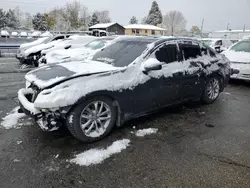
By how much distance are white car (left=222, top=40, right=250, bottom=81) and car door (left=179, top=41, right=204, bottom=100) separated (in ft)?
10.4

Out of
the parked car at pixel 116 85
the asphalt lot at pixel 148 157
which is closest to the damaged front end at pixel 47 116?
the parked car at pixel 116 85

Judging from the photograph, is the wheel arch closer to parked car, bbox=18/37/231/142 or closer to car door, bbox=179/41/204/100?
parked car, bbox=18/37/231/142

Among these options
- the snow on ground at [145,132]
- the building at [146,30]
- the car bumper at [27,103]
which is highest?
the building at [146,30]

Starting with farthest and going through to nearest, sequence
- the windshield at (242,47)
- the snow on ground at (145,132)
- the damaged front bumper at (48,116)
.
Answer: the windshield at (242,47)
the snow on ground at (145,132)
the damaged front bumper at (48,116)

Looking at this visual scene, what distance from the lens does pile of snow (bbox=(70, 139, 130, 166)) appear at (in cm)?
309

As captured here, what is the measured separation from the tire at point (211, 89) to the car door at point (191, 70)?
31 cm

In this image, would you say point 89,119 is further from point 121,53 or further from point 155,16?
point 155,16

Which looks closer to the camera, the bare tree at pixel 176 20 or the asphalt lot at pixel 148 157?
the asphalt lot at pixel 148 157

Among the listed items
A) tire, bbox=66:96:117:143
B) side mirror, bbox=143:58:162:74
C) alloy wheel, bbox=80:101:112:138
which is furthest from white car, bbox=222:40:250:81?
alloy wheel, bbox=80:101:112:138

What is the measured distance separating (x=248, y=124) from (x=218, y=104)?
4.18 ft

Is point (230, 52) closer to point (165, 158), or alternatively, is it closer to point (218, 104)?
point (218, 104)

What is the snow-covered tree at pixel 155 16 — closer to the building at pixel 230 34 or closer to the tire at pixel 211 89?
the building at pixel 230 34

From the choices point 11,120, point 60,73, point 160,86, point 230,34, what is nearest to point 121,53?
point 160,86

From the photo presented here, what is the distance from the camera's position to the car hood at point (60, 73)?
344 cm
